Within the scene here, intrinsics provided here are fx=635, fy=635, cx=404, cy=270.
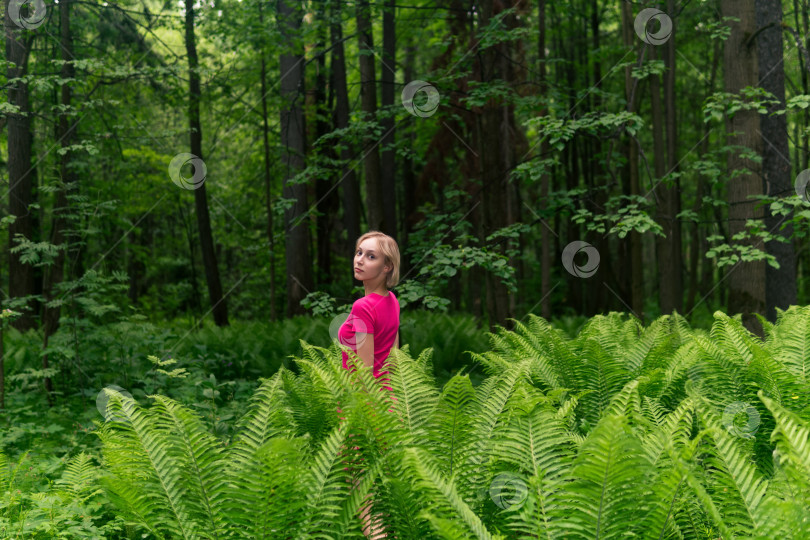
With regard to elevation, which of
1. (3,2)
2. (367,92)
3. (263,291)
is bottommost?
(263,291)

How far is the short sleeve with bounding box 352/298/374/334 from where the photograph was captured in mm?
3145

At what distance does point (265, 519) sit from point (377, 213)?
5.69m

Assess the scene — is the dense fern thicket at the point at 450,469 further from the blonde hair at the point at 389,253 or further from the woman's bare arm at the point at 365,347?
the blonde hair at the point at 389,253

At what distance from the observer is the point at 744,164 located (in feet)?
22.9

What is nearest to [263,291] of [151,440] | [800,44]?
[800,44]

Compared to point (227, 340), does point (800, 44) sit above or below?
above

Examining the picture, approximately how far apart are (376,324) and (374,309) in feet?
0.33

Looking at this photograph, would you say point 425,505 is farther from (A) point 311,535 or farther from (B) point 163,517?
(B) point 163,517

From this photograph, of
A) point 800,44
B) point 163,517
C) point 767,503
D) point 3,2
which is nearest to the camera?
point 767,503

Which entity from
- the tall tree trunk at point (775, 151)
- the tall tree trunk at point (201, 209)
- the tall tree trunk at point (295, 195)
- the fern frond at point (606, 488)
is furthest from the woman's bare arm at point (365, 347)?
the tall tree trunk at point (295, 195)

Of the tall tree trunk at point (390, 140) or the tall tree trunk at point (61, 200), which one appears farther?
the tall tree trunk at point (390, 140)

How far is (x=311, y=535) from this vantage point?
210 cm

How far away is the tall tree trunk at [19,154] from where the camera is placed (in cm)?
646

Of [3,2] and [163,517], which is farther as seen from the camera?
[3,2]
